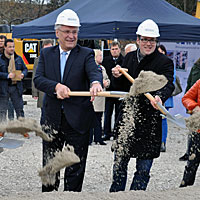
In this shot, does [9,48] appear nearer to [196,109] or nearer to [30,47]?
[196,109]

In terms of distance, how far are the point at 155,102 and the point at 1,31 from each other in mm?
14428

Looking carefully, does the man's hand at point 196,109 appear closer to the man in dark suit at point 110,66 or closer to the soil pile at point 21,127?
the soil pile at point 21,127

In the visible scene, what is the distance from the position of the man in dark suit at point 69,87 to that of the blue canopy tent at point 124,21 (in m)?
4.27

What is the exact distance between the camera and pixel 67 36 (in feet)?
13.4

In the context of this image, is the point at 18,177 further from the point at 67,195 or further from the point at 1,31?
the point at 1,31

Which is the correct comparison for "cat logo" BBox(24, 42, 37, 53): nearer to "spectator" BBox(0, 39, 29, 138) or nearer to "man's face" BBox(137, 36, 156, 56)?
"spectator" BBox(0, 39, 29, 138)

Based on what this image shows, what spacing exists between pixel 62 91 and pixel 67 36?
0.55 m

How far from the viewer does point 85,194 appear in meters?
3.85

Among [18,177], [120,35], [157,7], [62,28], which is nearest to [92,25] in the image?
[120,35]

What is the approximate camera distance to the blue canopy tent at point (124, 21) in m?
8.47

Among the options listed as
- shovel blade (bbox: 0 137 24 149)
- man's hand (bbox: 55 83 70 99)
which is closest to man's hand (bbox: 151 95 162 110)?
man's hand (bbox: 55 83 70 99)

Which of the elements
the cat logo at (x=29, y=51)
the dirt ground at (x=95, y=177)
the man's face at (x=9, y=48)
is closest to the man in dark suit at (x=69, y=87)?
the dirt ground at (x=95, y=177)

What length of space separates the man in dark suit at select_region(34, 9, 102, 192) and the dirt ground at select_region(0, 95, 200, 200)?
450mm

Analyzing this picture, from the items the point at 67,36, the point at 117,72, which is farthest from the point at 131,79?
the point at 67,36
